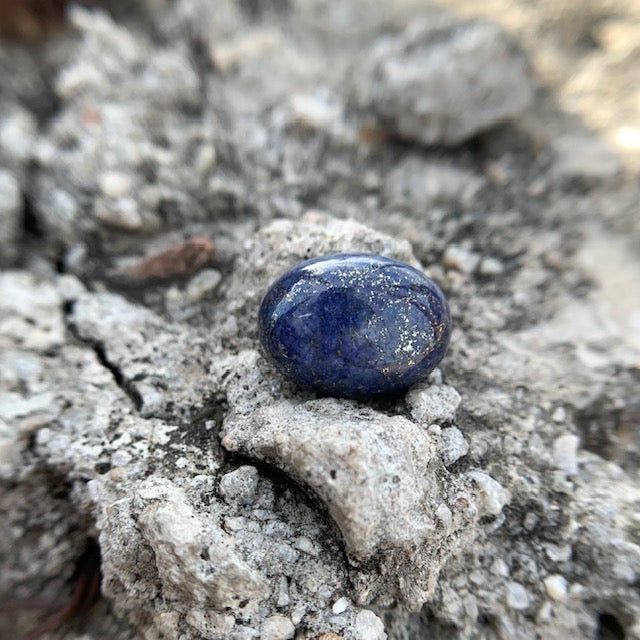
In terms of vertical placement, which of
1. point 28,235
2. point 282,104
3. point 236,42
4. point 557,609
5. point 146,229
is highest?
point 236,42

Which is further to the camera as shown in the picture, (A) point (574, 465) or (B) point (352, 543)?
(A) point (574, 465)

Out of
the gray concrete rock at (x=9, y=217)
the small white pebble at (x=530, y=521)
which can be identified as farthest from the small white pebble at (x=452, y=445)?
the gray concrete rock at (x=9, y=217)

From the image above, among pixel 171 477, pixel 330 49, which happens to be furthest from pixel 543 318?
pixel 330 49

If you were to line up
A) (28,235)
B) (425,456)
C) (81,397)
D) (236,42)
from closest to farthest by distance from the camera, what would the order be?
(425,456), (81,397), (28,235), (236,42)

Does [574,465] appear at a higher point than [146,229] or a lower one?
lower

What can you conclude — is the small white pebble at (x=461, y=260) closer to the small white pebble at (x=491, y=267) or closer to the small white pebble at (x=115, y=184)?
the small white pebble at (x=491, y=267)

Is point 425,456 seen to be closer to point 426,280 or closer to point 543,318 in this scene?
point 426,280

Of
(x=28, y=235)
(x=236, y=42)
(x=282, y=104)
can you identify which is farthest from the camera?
(x=236, y=42)
